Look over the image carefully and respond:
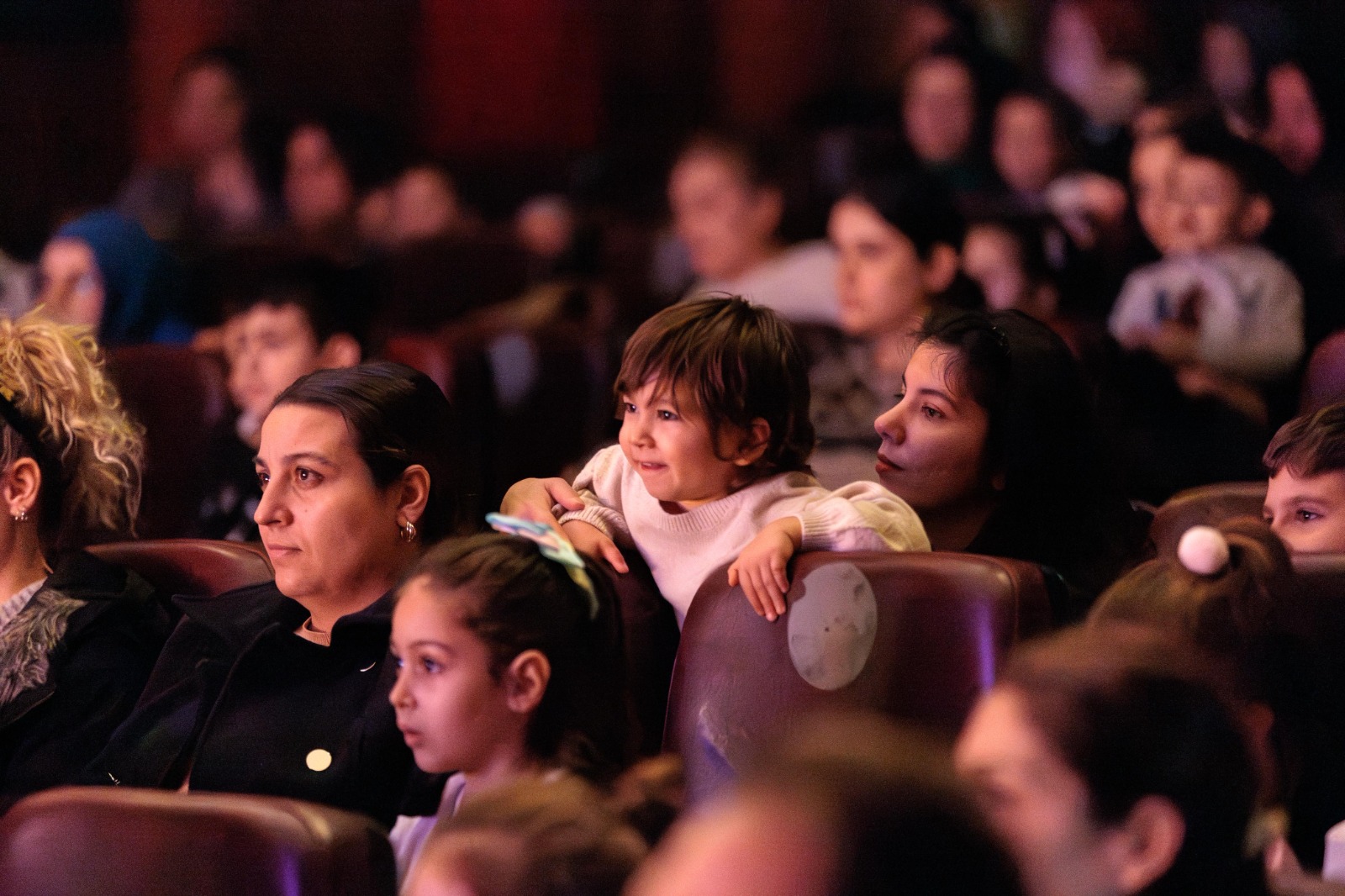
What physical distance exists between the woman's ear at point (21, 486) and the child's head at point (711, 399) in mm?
685

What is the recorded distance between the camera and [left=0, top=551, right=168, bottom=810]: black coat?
61.0 inches

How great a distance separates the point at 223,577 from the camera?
67.1 inches

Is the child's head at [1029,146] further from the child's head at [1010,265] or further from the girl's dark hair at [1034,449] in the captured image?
the girl's dark hair at [1034,449]

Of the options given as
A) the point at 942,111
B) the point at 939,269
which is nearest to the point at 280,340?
the point at 939,269

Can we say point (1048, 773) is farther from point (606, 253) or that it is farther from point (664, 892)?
point (606, 253)

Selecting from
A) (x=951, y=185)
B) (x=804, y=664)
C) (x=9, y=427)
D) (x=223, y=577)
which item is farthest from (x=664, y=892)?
(x=951, y=185)

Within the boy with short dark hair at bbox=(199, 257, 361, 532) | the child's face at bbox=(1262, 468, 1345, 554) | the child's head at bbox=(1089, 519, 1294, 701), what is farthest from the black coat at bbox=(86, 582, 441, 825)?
the child's face at bbox=(1262, 468, 1345, 554)

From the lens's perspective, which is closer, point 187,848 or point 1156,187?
point 187,848

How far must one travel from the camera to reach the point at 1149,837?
81 cm

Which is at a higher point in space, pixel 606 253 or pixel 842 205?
pixel 842 205

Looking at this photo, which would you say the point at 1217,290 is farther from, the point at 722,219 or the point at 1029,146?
the point at 722,219

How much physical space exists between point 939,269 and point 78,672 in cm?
160

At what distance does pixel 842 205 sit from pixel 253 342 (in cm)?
111

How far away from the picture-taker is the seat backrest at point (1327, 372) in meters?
2.10
